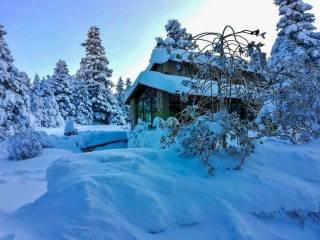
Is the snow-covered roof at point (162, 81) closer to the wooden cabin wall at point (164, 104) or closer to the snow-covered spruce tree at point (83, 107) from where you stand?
the wooden cabin wall at point (164, 104)

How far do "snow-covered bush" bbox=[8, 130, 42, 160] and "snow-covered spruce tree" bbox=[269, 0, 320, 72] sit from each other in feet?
41.8

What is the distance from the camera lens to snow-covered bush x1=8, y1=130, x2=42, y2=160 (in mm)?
11621

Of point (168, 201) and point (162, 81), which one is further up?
point (162, 81)

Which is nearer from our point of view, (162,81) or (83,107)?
(162,81)

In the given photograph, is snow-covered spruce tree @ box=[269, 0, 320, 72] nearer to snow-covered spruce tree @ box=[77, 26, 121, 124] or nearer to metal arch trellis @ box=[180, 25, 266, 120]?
metal arch trellis @ box=[180, 25, 266, 120]

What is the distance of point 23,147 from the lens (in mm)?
11656

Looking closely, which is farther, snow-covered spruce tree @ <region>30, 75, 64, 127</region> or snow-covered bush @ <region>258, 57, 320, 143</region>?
snow-covered spruce tree @ <region>30, 75, 64, 127</region>

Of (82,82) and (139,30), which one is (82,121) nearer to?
(82,82)

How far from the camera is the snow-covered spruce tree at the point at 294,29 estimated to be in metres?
17.4

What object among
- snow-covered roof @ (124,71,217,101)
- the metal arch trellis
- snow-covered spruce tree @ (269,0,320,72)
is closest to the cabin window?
snow-covered roof @ (124,71,217,101)

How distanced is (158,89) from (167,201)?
13.1 meters

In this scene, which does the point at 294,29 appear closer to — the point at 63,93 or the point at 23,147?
the point at 23,147

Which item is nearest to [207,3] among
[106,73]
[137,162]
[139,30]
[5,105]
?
[139,30]

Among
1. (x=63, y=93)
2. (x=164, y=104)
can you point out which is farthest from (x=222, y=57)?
(x=63, y=93)
